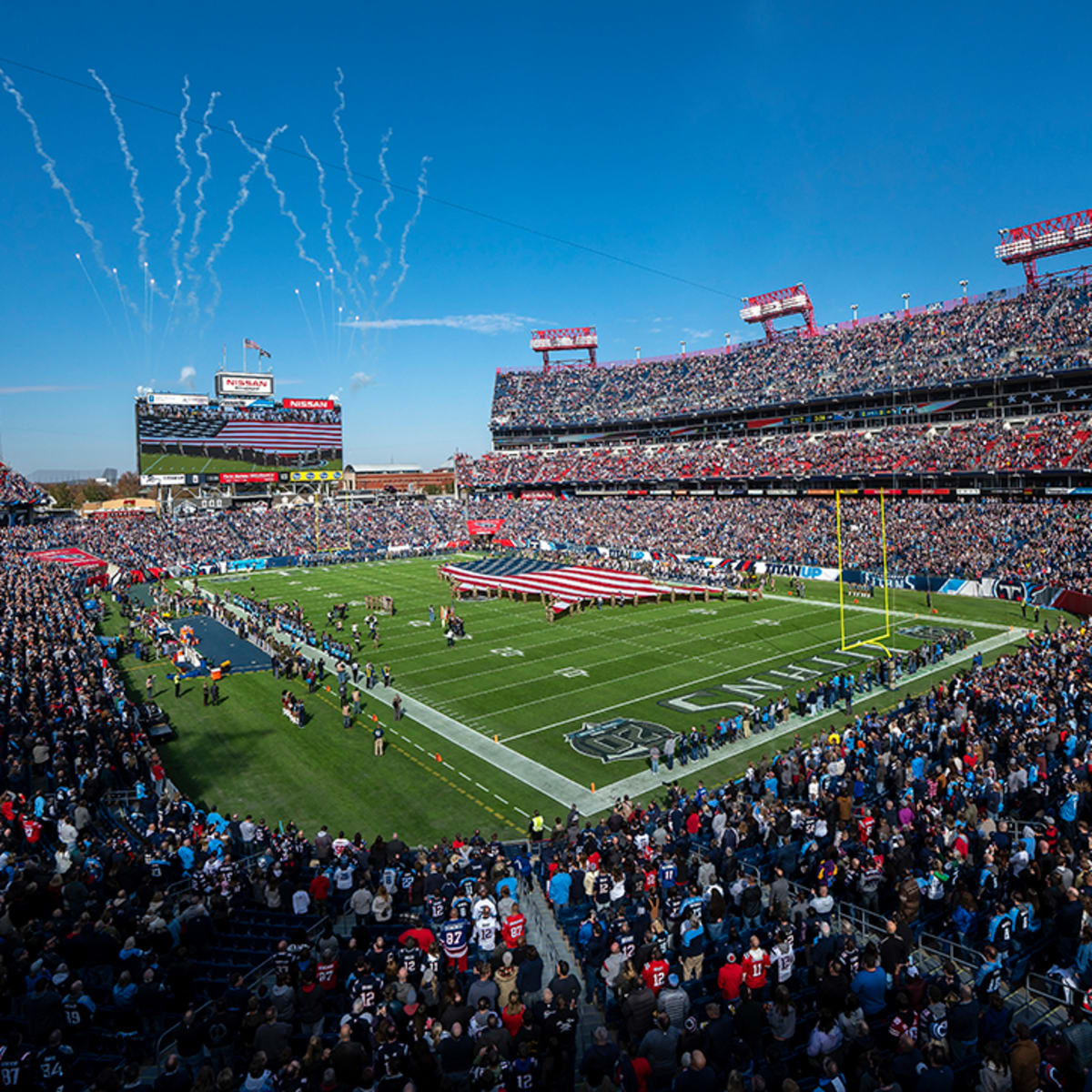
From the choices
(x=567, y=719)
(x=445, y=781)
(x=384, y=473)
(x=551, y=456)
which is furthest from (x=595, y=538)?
(x=384, y=473)

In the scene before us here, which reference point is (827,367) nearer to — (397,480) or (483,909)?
(483,909)

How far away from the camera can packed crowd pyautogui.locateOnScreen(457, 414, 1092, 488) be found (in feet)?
165

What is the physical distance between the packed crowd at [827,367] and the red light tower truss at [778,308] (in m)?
3.67

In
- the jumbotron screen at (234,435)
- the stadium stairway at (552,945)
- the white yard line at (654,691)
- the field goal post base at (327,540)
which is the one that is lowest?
the white yard line at (654,691)

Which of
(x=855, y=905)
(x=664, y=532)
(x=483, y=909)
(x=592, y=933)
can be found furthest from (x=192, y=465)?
(x=855, y=905)

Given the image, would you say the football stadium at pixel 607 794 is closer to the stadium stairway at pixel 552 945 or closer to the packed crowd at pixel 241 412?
the stadium stairway at pixel 552 945

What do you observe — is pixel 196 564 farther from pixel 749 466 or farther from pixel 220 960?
pixel 220 960

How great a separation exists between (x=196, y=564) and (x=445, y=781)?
46058mm

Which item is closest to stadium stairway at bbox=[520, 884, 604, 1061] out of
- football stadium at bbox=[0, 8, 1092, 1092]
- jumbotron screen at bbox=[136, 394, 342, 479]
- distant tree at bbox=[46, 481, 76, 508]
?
football stadium at bbox=[0, 8, 1092, 1092]

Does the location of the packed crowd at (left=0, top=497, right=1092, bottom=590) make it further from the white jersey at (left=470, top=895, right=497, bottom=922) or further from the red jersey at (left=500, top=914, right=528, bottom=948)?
the white jersey at (left=470, top=895, right=497, bottom=922)

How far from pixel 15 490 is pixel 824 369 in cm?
7253

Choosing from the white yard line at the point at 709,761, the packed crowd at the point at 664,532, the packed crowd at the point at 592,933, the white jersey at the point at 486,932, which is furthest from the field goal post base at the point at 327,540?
the white jersey at the point at 486,932

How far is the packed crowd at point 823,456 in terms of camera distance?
165ft

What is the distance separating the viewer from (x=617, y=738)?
22156 millimetres
